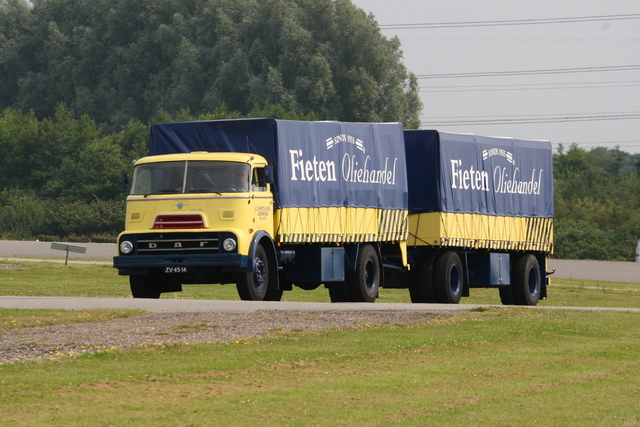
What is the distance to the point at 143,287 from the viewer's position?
2216cm

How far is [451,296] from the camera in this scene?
25672mm

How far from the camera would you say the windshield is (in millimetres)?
20766

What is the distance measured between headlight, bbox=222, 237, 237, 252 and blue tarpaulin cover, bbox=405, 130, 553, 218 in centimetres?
653

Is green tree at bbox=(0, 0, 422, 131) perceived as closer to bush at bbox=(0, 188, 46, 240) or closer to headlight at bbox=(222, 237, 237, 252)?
bush at bbox=(0, 188, 46, 240)

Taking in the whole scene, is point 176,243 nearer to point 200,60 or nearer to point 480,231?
point 480,231

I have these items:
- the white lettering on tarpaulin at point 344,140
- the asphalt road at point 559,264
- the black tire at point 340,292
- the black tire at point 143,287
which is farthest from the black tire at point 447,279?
the asphalt road at point 559,264

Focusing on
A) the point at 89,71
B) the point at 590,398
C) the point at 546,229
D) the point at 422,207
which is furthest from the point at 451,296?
the point at 89,71

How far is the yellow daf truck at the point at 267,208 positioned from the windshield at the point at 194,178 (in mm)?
18

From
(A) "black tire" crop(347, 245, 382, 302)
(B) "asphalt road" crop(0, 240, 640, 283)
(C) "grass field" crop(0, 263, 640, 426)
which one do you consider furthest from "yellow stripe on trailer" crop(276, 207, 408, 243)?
(B) "asphalt road" crop(0, 240, 640, 283)

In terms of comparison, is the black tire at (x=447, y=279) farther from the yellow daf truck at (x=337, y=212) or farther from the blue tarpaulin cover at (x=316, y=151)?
the blue tarpaulin cover at (x=316, y=151)

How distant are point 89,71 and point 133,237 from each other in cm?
6856

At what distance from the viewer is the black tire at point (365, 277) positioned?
926 inches

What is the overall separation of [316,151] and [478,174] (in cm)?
560

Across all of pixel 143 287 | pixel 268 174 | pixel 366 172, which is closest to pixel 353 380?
pixel 268 174
